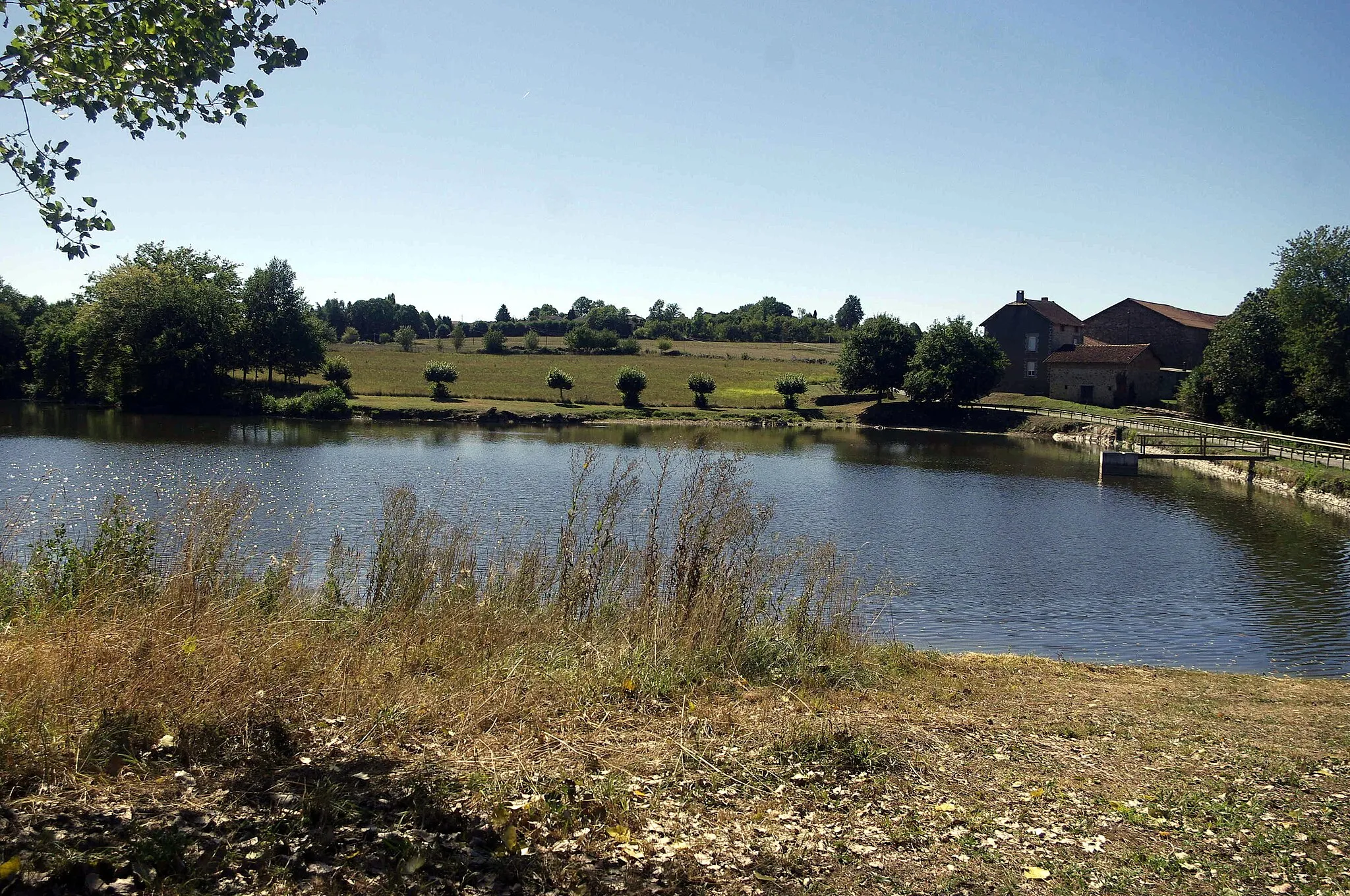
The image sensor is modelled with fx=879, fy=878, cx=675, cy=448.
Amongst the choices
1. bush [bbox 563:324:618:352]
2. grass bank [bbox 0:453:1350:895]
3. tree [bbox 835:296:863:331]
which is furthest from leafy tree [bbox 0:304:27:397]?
tree [bbox 835:296:863:331]

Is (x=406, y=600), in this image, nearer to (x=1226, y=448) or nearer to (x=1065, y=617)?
(x=1065, y=617)

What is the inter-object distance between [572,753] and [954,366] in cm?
6715

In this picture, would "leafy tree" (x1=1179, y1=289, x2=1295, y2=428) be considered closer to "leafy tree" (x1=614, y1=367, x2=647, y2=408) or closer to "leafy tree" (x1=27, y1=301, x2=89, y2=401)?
"leafy tree" (x1=614, y1=367, x2=647, y2=408)

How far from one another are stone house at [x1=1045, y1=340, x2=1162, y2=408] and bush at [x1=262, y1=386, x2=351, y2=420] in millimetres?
57541

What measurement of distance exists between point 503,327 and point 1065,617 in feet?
413

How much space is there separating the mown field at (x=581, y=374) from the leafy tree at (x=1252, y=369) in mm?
32360

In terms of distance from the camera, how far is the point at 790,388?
3024 inches

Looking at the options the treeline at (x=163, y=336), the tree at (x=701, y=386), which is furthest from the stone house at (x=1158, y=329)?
the treeline at (x=163, y=336)

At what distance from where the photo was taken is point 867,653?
951 centimetres

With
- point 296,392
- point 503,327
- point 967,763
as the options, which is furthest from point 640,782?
point 503,327

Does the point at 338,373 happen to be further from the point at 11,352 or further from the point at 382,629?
the point at 382,629

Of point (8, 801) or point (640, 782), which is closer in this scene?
point (8, 801)

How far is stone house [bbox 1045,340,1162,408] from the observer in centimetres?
7019

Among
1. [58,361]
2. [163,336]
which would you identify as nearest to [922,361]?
[163,336]
